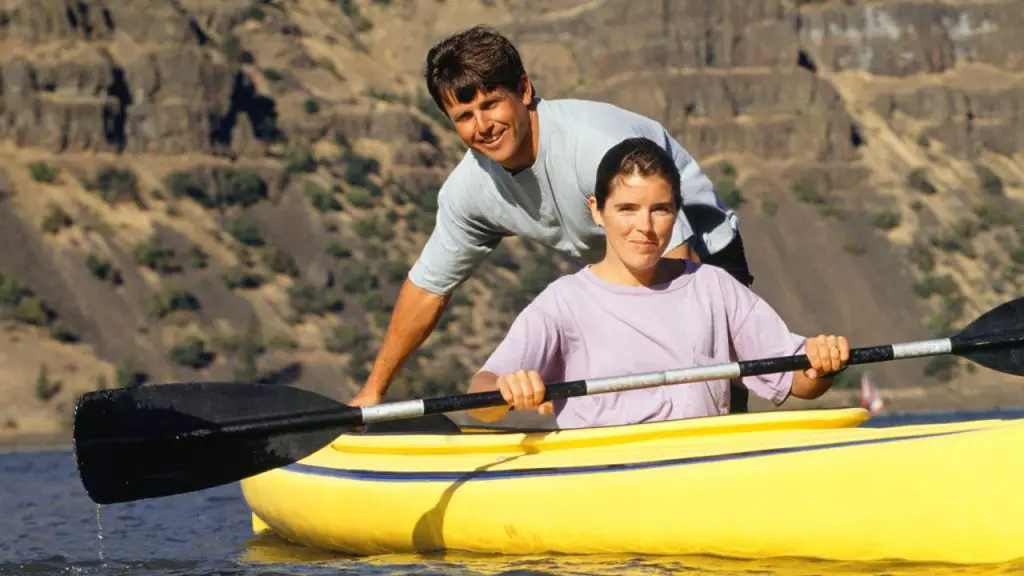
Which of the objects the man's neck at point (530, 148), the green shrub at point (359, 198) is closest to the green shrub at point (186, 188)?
the green shrub at point (359, 198)

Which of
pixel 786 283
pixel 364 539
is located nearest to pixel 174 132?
pixel 786 283

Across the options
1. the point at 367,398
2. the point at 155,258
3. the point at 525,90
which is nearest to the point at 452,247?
the point at 367,398

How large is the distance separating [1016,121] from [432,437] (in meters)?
65.5

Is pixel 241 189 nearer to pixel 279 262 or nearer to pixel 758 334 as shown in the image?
pixel 279 262

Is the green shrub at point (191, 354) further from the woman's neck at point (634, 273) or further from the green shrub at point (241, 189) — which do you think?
the woman's neck at point (634, 273)

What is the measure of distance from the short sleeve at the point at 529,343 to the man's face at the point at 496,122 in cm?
72

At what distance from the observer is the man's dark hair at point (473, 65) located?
241 inches

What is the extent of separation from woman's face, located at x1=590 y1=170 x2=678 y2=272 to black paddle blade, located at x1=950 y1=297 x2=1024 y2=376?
4.25 ft

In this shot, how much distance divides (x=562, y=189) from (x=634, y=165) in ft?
2.67

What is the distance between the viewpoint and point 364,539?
6.72 metres

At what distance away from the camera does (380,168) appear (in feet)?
193

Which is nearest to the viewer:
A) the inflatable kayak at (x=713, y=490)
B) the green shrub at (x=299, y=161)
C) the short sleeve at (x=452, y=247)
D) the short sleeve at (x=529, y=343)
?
the inflatable kayak at (x=713, y=490)

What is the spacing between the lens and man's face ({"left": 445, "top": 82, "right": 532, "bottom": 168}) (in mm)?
6211

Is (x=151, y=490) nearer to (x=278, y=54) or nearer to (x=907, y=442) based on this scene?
(x=907, y=442)
